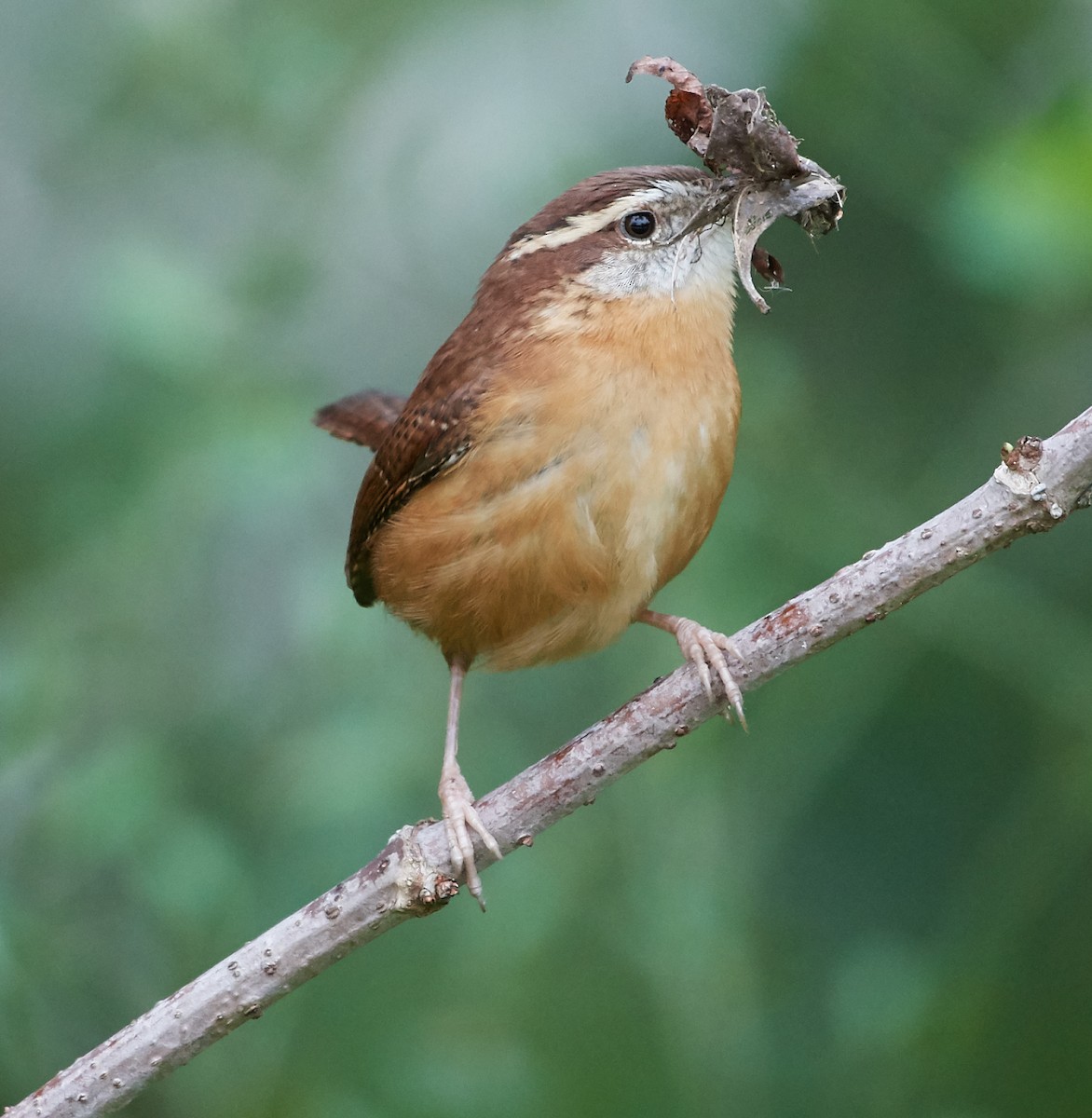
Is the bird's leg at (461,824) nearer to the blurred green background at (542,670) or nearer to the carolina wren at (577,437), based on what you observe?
the carolina wren at (577,437)

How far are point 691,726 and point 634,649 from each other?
1540 mm

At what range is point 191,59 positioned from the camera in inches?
183

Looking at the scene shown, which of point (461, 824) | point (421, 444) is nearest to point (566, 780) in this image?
point (461, 824)

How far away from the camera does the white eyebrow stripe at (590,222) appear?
3.29 m

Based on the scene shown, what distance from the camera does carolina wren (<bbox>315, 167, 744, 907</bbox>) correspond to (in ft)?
10.2

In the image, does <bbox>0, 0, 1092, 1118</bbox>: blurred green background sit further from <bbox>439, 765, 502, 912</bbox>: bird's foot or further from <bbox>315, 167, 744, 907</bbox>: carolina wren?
<bbox>439, 765, 502, 912</bbox>: bird's foot

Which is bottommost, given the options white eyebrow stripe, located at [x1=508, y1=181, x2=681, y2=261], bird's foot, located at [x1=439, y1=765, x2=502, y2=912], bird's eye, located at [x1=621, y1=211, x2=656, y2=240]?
bird's foot, located at [x1=439, y1=765, x2=502, y2=912]

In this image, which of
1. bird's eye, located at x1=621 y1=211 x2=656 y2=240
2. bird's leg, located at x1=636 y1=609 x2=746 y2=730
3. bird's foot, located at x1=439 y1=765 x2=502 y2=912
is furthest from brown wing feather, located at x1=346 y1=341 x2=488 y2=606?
bird's foot, located at x1=439 y1=765 x2=502 y2=912

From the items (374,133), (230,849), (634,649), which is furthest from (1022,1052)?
(374,133)

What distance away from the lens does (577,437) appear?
10.2 feet

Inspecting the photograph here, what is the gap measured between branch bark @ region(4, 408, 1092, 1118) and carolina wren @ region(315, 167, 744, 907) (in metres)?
0.10

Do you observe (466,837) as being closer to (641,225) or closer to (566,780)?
(566,780)

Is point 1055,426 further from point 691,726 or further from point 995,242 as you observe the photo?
point 691,726

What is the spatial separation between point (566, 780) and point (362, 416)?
5.89ft
